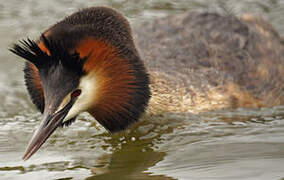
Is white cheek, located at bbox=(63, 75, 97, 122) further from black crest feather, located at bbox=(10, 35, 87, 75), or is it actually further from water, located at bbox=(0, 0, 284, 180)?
water, located at bbox=(0, 0, 284, 180)

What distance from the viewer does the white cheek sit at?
15.7ft

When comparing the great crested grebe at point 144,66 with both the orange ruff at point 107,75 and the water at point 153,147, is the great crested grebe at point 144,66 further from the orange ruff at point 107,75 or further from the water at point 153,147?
the water at point 153,147

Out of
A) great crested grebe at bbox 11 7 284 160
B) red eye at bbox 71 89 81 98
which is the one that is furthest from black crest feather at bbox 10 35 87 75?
red eye at bbox 71 89 81 98

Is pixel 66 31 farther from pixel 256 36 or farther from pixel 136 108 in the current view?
pixel 256 36

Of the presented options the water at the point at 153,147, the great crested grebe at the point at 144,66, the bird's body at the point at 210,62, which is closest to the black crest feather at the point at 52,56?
the great crested grebe at the point at 144,66

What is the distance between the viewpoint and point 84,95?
486cm

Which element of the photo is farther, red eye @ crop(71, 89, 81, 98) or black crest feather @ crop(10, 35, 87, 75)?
red eye @ crop(71, 89, 81, 98)

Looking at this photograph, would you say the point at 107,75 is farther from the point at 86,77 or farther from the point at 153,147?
the point at 153,147

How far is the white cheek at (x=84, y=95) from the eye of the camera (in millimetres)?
4793

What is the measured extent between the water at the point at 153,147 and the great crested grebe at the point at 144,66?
25cm

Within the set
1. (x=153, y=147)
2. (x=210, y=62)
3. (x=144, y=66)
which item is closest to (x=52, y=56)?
(x=144, y=66)

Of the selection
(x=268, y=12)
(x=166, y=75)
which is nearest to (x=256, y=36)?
(x=166, y=75)

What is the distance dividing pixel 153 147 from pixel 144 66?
3.18 feet

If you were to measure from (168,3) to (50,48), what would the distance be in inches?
238
